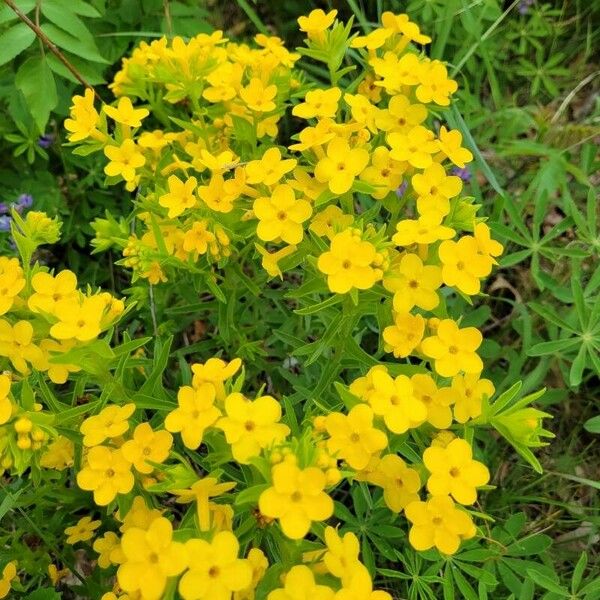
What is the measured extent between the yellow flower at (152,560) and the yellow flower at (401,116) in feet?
3.43

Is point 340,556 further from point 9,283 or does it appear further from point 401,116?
point 401,116

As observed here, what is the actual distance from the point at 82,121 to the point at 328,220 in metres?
0.72

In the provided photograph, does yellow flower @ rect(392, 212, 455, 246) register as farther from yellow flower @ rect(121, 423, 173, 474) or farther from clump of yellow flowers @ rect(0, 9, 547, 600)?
yellow flower @ rect(121, 423, 173, 474)

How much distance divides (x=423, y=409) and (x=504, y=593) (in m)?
1.07

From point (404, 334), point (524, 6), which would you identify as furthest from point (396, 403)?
point (524, 6)

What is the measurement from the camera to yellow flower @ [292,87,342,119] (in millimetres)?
1633

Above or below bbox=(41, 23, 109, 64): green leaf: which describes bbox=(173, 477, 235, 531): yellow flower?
below

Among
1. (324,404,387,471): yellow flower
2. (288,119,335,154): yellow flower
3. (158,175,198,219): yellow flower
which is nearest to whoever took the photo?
(324,404,387,471): yellow flower

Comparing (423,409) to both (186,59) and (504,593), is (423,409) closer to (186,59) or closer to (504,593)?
(504,593)

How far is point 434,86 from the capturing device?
1.74m

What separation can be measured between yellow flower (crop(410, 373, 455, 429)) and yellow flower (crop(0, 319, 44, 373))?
2.48 feet

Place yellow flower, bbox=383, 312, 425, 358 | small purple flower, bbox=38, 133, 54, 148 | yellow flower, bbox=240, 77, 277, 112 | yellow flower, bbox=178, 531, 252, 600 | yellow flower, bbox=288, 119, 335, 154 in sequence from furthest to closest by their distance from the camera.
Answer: small purple flower, bbox=38, 133, 54, 148 → yellow flower, bbox=240, 77, 277, 112 → yellow flower, bbox=288, 119, 335, 154 → yellow flower, bbox=383, 312, 425, 358 → yellow flower, bbox=178, 531, 252, 600

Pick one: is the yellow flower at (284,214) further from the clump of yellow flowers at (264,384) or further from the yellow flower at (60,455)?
the yellow flower at (60,455)

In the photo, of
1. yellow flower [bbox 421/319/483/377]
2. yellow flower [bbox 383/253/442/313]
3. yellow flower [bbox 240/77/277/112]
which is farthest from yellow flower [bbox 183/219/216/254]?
yellow flower [bbox 421/319/483/377]
